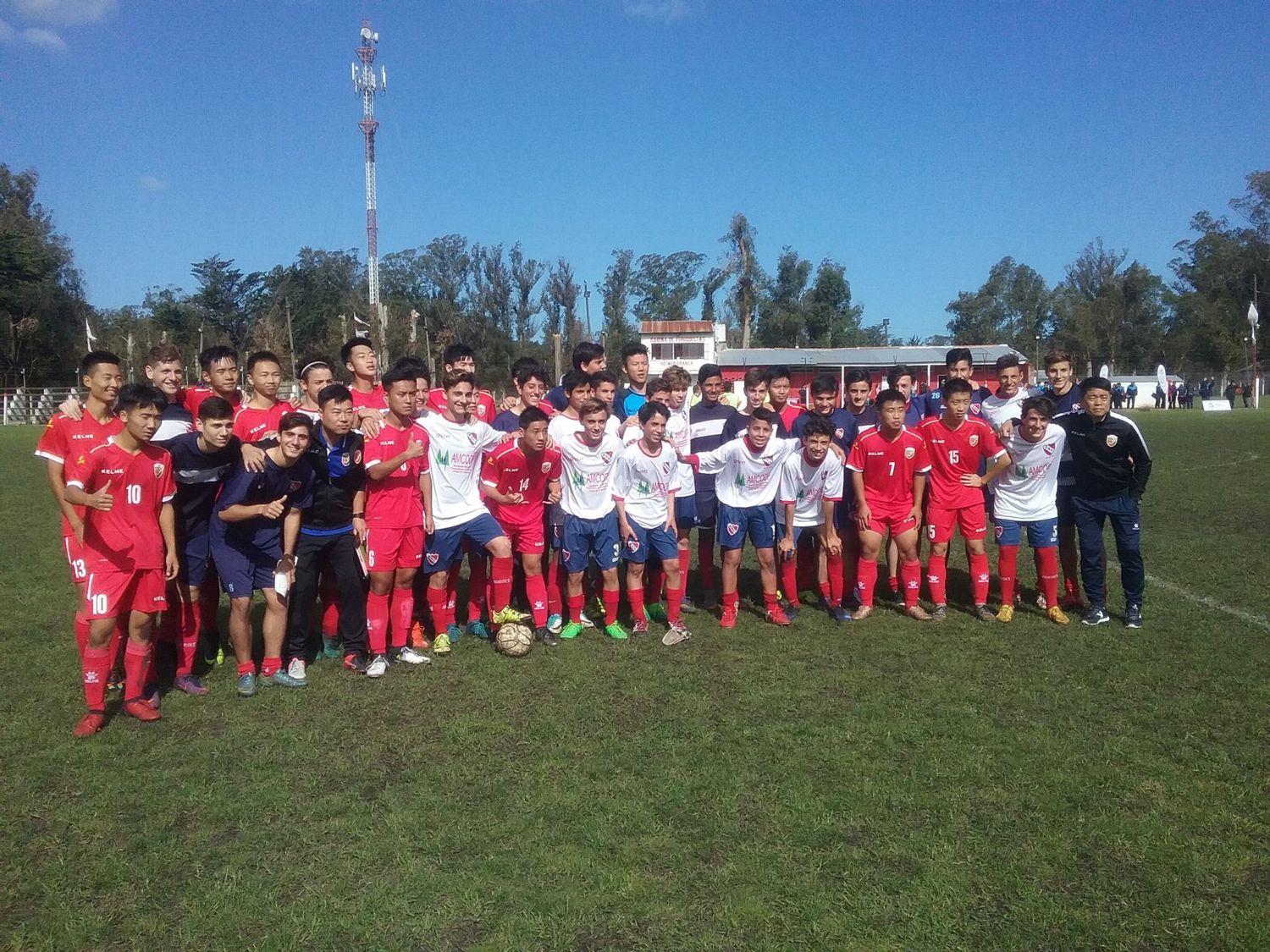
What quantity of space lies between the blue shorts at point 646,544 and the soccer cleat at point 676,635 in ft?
1.57

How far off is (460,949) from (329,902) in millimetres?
574

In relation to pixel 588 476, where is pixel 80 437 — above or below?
above

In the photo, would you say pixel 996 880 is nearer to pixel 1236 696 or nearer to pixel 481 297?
pixel 1236 696

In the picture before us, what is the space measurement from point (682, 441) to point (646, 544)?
0.95 m

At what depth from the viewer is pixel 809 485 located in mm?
6543

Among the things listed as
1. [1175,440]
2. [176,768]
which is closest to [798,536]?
[176,768]

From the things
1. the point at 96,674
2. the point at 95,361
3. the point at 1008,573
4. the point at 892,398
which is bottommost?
the point at 96,674

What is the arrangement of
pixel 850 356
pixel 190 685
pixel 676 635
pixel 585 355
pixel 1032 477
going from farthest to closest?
pixel 850 356
pixel 585 355
pixel 1032 477
pixel 676 635
pixel 190 685

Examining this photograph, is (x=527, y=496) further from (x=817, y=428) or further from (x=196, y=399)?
(x=196, y=399)

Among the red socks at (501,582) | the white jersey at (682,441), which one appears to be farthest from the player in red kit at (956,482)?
the red socks at (501,582)

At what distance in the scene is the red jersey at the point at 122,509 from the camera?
4.51m

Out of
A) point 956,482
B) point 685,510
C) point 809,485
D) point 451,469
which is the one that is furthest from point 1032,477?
point 451,469

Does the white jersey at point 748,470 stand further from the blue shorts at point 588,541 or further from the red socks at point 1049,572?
the red socks at point 1049,572

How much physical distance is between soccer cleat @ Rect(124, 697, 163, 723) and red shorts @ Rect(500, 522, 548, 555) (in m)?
2.44
